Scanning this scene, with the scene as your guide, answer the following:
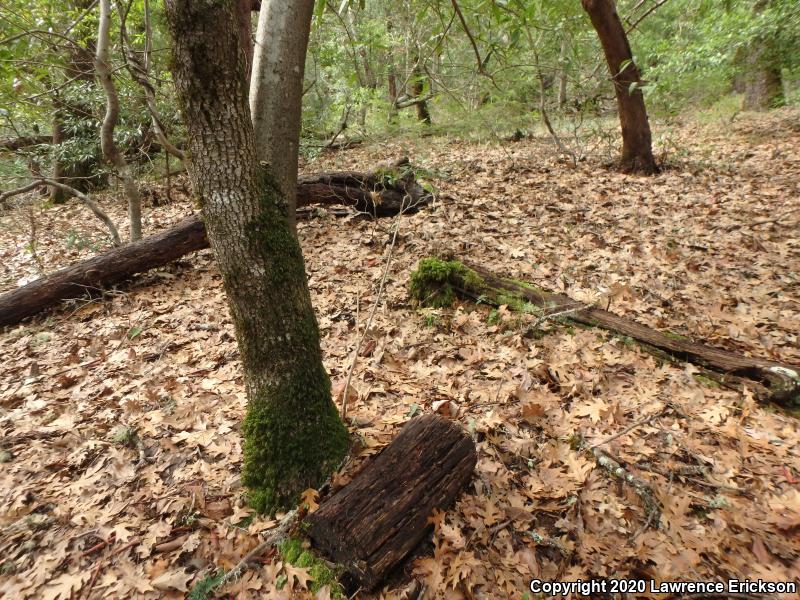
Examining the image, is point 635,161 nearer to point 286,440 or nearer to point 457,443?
point 457,443

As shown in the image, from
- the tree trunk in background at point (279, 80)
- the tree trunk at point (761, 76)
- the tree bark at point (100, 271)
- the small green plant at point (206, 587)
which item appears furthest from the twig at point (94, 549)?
the tree trunk at point (761, 76)

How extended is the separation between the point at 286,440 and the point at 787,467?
131 inches

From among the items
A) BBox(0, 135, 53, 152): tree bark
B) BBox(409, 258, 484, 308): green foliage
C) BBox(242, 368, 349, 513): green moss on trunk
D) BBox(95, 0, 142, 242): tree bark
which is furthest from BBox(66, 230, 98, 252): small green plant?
BBox(242, 368, 349, 513): green moss on trunk

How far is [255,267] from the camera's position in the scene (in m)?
2.31

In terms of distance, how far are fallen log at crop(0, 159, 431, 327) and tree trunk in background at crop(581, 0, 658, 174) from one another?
4369 mm

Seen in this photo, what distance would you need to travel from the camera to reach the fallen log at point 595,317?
3238mm

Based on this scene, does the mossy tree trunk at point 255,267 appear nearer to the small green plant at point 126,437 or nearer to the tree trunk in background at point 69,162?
the small green plant at point 126,437

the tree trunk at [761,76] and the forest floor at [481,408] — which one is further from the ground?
the tree trunk at [761,76]

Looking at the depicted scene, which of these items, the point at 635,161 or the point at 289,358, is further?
the point at 635,161

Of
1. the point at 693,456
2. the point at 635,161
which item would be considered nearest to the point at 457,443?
the point at 693,456

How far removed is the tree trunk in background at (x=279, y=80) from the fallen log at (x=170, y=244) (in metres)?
2.36

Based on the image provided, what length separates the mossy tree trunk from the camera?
1.93 meters

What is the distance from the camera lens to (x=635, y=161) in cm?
833

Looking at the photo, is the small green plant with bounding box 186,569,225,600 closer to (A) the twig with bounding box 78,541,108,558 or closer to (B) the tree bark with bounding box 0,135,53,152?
(A) the twig with bounding box 78,541,108,558
